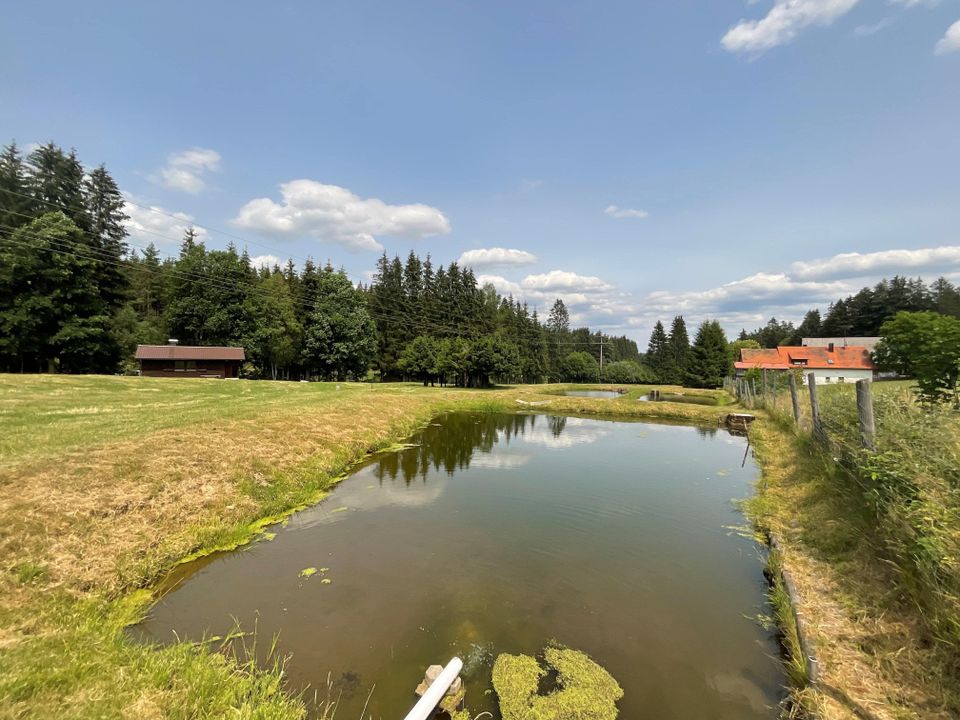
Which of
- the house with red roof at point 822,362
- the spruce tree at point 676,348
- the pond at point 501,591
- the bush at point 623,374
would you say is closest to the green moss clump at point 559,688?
the pond at point 501,591

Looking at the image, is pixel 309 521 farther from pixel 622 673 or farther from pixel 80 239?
pixel 80 239

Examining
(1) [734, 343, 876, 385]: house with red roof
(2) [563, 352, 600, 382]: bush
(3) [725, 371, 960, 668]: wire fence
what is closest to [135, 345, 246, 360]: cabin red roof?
Answer: (3) [725, 371, 960, 668]: wire fence

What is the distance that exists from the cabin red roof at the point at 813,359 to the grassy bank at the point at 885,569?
5754 cm

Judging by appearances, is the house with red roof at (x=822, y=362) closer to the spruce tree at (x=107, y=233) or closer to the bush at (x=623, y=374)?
the bush at (x=623, y=374)

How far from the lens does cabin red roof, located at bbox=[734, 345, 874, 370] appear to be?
184 ft

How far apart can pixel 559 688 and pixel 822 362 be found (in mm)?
71146

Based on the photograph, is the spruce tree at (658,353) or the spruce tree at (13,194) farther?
the spruce tree at (658,353)

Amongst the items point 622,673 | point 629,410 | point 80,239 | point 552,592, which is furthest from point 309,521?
point 80,239

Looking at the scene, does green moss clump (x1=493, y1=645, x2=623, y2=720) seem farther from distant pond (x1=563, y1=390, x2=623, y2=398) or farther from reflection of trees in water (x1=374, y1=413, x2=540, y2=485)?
distant pond (x1=563, y1=390, x2=623, y2=398)

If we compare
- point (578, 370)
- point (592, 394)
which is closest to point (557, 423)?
point (592, 394)

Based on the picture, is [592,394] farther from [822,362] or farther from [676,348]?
[676,348]

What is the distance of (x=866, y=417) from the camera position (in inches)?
267

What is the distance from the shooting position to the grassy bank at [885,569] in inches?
137

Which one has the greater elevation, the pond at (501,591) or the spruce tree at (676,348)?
the spruce tree at (676,348)
